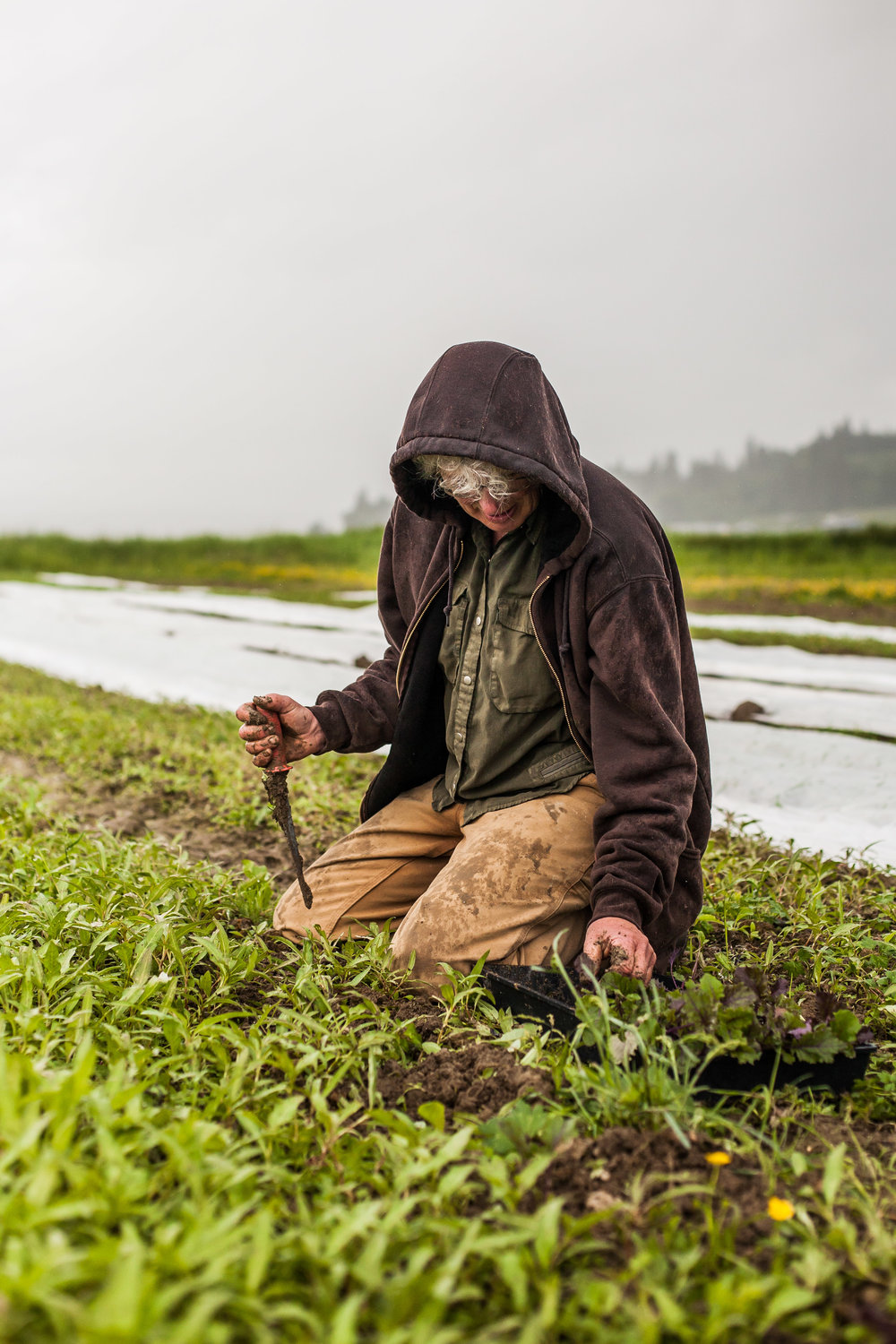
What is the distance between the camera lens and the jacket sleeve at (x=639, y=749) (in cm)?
182

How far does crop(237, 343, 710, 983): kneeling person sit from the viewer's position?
1.83 meters

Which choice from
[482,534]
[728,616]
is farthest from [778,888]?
[728,616]

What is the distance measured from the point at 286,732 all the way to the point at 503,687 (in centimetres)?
55

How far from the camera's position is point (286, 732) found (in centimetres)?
226

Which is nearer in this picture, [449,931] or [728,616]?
[449,931]

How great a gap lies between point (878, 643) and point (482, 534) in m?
5.07

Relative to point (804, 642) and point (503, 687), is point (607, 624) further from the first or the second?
point (804, 642)

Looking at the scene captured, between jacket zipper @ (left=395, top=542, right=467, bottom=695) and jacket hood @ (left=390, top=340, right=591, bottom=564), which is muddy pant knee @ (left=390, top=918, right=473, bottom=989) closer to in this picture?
jacket zipper @ (left=395, top=542, right=467, bottom=695)

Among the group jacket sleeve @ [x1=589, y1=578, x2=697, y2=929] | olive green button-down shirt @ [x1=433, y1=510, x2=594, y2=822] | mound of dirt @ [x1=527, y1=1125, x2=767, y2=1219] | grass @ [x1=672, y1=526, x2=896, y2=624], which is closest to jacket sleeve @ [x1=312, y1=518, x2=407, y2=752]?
olive green button-down shirt @ [x1=433, y1=510, x2=594, y2=822]

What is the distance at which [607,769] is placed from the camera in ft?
6.24

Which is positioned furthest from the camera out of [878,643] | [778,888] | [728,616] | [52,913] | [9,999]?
[728,616]

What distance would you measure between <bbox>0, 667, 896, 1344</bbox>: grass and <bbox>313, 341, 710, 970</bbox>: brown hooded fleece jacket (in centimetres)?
30

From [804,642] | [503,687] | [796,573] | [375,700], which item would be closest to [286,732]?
[375,700]

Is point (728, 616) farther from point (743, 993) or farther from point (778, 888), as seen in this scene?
point (743, 993)
